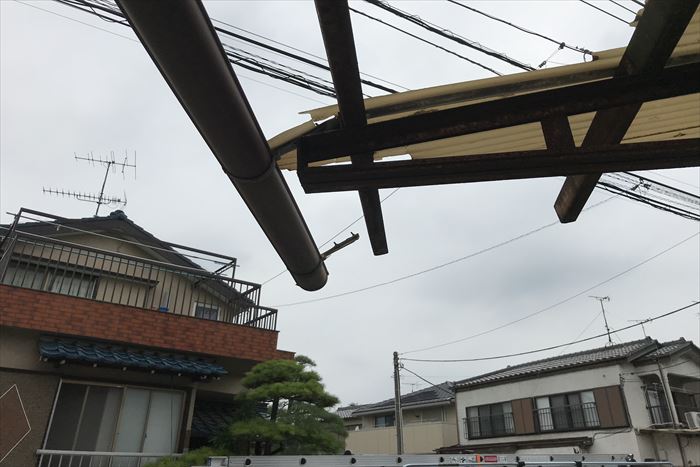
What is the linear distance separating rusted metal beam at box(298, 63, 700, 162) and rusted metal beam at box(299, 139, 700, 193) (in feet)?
0.35

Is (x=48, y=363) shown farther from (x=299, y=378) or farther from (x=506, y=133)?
(x=506, y=133)

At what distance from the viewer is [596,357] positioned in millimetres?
23547

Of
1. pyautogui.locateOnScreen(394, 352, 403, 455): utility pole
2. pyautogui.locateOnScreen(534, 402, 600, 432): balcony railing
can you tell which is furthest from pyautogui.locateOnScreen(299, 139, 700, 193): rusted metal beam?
pyautogui.locateOnScreen(534, 402, 600, 432): balcony railing

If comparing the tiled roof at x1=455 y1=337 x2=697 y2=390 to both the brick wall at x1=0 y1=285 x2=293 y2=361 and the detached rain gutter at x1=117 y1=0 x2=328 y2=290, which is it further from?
the detached rain gutter at x1=117 y1=0 x2=328 y2=290

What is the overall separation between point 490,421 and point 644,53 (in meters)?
26.4

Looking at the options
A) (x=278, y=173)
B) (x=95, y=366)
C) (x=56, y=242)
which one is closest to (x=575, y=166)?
(x=278, y=173)

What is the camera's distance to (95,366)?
28.8 ft

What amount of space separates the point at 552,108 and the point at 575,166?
1.02ft

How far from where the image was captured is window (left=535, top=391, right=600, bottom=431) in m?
21.2

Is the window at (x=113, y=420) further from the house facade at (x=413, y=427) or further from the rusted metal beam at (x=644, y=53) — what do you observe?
the house facade at (x=413, y=427)

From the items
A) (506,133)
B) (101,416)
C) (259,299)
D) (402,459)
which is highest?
(259,299)

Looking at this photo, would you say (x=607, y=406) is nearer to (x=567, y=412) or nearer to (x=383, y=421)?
(x=567, y=412)

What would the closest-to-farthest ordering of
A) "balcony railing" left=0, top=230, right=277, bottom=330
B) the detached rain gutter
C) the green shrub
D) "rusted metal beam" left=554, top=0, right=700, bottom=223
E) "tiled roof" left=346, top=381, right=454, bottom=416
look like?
1. the detached rain gutter
2. "rusted metal beam" left=554, top=0, right=700, bottom=223
3. the green shrub
4. "balcony railing" left=0, top=230, right=277, bottom=330
5. "tiled roof" left=346, top=381, right=454, bottom=416

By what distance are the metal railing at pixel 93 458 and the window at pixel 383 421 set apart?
26.0 meters
